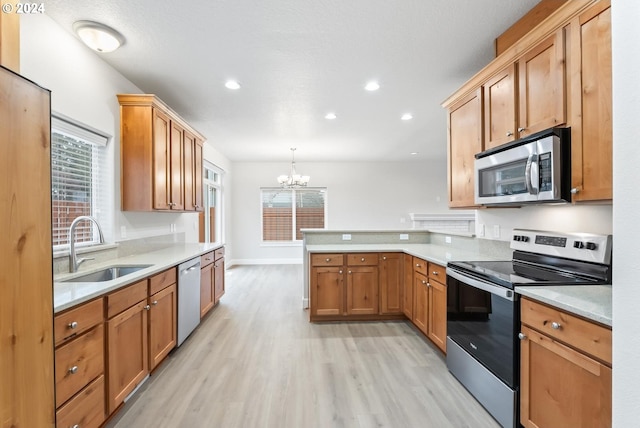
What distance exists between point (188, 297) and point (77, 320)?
1.49m

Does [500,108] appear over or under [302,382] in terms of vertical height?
over

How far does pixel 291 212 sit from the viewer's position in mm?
7770

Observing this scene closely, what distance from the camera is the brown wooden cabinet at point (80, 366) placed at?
137 cm

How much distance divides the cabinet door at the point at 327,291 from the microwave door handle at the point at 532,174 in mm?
2151

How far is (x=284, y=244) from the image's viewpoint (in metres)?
7.64

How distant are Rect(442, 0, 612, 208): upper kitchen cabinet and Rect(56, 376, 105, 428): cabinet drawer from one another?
2.88m

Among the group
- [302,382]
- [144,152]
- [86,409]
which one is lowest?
[302,382]

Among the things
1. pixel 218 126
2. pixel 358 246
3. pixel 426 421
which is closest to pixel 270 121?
pixel 218 126

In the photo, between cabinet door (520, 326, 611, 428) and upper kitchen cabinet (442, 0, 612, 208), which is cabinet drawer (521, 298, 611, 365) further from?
upper kitchen cabinet (442, 0, 612, 208)

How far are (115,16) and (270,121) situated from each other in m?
2.40

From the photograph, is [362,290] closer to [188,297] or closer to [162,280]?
[188,297]

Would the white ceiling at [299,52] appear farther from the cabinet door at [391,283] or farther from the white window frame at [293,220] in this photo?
the white window frame at [293,220]

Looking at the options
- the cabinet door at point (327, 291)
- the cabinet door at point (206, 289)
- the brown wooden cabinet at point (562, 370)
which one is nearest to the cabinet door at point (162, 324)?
the cabinet door at point (206, 289)

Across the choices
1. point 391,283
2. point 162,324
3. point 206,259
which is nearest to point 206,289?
point 206,259
